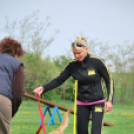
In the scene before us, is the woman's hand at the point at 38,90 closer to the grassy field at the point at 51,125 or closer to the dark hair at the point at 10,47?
the dark hair at the point at 10,47

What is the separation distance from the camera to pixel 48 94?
27.5m

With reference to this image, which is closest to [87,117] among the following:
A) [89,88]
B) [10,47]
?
[89,88]

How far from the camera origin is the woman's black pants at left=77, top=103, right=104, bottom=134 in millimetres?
4363

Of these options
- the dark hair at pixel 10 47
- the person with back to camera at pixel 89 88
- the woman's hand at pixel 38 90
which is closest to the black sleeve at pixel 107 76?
the person with back to camera at pixel 89 88

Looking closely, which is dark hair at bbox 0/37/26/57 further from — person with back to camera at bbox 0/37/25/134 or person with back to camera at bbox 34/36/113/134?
person with back to camera at bbox 34/36/113/134

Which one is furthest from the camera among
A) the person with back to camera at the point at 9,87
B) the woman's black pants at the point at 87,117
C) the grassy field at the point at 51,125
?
the grassy field at the point at 51,125

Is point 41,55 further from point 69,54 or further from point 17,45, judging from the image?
point 17,45

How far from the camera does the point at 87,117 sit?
177 inches

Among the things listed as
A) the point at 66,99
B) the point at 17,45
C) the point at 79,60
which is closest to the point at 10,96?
the point at 17,45

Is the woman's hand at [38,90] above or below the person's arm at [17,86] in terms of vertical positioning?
below

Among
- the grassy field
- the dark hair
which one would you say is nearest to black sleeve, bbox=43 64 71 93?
the dark hair

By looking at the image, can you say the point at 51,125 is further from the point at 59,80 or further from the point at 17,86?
the point at 17,86

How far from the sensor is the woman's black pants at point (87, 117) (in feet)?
14.3

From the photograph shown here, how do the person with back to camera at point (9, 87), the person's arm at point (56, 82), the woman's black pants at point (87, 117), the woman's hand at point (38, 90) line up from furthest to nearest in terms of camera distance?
1. the person's arm at point (56, 82)
2. the woman's hand at point (38, 90)
3. the woman's black pants at point (87, 117)
4. the person with back to camera at point (9, 87)
